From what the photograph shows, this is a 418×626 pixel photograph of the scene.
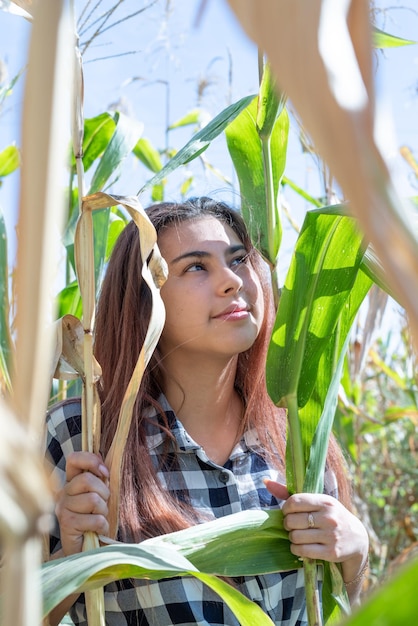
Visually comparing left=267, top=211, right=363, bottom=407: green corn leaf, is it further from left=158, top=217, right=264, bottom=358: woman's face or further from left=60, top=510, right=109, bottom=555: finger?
left=158, top=217, right=264, bottom=358: woman's face

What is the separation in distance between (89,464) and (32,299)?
53 centimetres

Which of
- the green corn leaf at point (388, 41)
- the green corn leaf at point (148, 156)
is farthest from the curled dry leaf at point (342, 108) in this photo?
the green corn leaf at point (148, 156)

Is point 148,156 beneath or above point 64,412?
above

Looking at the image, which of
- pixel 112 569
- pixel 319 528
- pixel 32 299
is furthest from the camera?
pixel 319 528

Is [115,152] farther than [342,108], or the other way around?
[115,152]

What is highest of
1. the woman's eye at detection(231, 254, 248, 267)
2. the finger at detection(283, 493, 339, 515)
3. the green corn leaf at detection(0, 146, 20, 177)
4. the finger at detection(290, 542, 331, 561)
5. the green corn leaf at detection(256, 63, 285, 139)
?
the green corn leaf at detection(0, 146, 20, 177)

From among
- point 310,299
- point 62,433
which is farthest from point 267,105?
point 62,433

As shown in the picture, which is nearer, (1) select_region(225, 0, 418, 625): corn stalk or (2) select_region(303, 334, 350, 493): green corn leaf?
(1) select_region(225, 0, 418, 625): corn stalk

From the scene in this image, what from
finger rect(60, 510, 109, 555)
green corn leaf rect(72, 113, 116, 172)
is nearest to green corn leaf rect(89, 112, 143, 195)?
green corn leaf rect(72, 113, 116, 172)

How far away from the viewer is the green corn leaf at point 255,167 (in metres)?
0.72

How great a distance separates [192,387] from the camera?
108cm

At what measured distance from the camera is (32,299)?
0.42 feet

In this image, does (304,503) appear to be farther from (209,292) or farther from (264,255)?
(209,292)

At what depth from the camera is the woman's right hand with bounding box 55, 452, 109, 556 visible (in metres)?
0.63
